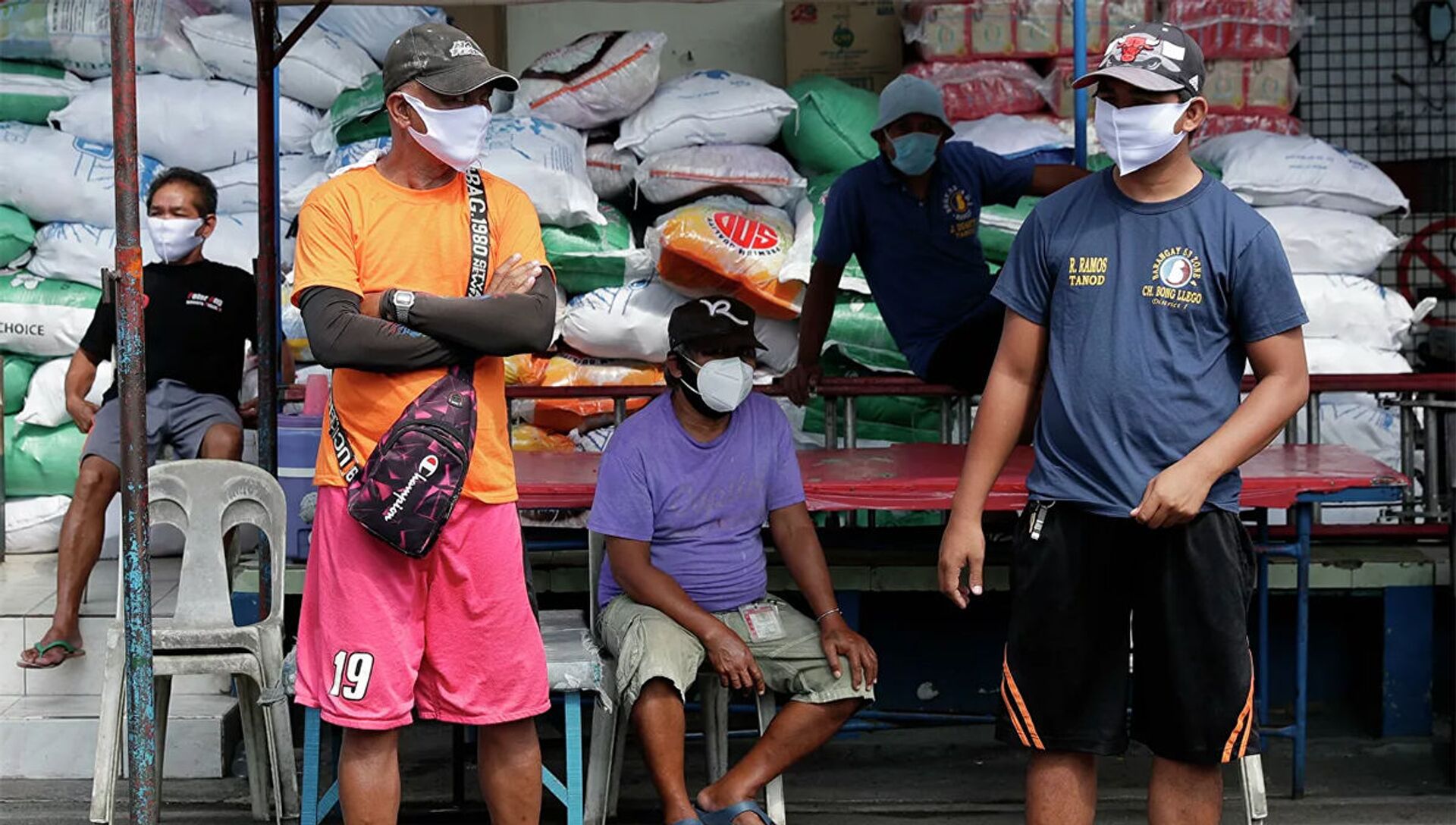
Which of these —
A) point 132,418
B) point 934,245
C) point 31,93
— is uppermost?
point 31,93

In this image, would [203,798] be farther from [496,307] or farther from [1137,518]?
[1137,518]

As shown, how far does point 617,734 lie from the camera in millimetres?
3898

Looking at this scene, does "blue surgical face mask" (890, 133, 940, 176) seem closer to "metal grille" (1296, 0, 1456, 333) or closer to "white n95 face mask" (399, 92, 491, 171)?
"white n95 face mask" (399, 92, 491, 171)

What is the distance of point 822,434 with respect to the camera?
570 cm

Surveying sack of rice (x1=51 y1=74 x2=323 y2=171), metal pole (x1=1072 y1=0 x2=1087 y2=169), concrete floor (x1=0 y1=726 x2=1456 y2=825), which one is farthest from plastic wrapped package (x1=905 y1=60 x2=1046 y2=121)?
concrete floor (x1=0 y1=726 x2=1456 y2=825)

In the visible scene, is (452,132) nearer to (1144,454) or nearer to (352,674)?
(352,674)

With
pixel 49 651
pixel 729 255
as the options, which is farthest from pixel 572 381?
pixel 49 651

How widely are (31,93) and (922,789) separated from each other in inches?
147

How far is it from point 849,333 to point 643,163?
881mm

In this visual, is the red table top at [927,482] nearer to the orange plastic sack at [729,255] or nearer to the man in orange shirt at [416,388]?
the man in orange shirt at [416,388]

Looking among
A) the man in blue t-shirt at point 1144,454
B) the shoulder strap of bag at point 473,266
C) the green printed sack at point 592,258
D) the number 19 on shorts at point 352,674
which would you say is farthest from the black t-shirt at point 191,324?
the man in blue t-shirt at point 1144,454

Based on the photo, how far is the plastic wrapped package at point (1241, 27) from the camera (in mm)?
6094

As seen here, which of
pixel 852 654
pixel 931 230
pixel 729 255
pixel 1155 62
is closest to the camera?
pixel 1155 62

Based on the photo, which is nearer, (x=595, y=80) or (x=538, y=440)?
(x=538, y=440)
